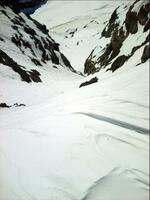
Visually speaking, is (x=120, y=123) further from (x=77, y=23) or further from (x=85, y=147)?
(x=77, y=23)

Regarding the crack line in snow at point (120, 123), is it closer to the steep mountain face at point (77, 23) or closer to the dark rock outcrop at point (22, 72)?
the dark rock outcrop at point (22, 72)

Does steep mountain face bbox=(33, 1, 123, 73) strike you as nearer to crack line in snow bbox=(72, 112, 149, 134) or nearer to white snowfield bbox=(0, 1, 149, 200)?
white snowfield bbox=(0, 1, 149, 200)

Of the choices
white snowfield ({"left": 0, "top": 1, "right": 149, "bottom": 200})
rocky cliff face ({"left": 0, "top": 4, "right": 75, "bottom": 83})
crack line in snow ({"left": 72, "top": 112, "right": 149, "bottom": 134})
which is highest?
crack line in snow ({"left": 72, "top": 112, "right": 149, "bottom": 134})

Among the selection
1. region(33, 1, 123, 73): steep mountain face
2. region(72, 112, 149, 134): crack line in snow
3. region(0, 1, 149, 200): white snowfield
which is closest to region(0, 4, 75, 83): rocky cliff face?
region(33, 1, 123, 73): steep mountain face

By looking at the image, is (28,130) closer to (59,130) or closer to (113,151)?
(59,130)

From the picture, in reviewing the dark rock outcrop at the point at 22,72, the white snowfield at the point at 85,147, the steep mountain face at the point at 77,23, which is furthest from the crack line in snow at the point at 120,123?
the steep mountain face at the point at 77,23

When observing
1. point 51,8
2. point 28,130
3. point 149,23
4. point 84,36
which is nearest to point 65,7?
point 51,8

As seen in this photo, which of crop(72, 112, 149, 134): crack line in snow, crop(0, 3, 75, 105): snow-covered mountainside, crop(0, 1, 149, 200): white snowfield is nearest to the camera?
crop(0, 1, 149, 200): white snowfield

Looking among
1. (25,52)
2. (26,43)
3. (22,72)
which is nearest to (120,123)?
(22,72)

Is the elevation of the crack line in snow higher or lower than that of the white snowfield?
higher

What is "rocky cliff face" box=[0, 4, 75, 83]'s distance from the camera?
33.1 meters

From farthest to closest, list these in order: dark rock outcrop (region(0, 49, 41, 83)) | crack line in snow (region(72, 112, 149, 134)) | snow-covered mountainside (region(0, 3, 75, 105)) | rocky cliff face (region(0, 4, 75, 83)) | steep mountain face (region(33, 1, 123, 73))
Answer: steep mountain face (region(33, 1, 123, 73))
rocky cliff face (region(0, 4, 75, 83))
snow-covered mountainside (region(0, 3, 75, 105))
dark rock outcrop (region(0, 49, 41, 83))
crack line in snow (region(72, 112, 149, 134))

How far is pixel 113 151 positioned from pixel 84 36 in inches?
2764

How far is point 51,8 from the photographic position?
4675 inches
